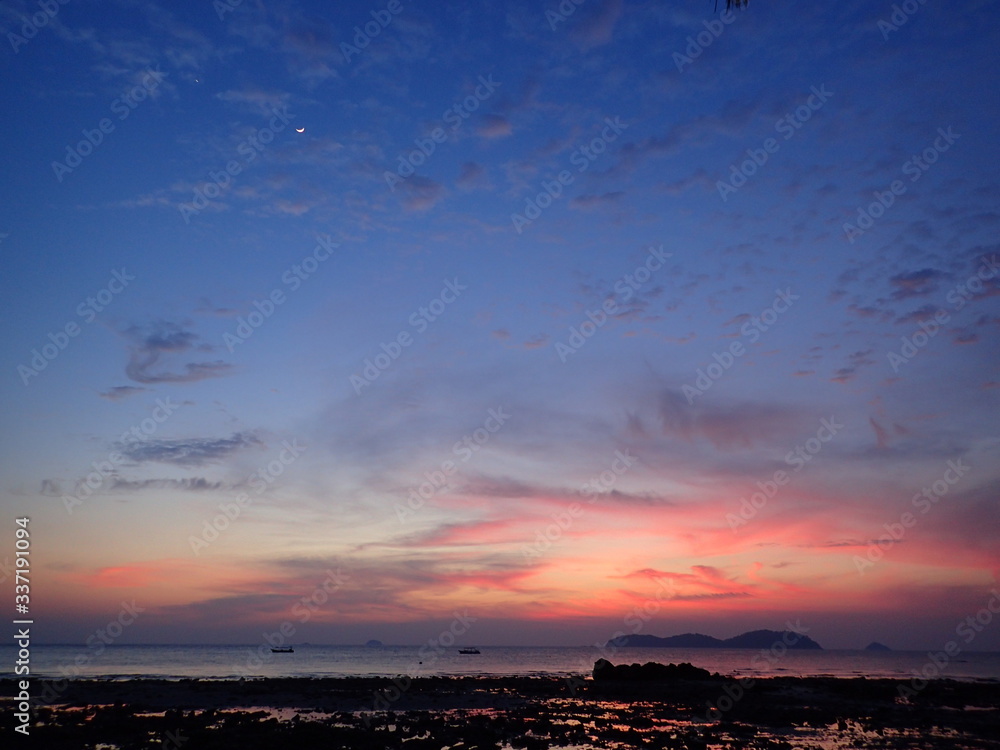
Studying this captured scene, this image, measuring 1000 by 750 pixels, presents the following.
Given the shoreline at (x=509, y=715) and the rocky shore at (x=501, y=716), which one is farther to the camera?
the shoreline at (x=509, y=715)

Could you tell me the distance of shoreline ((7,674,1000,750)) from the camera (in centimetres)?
2811

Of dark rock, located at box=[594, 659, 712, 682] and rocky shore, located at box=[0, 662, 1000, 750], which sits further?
dark rock, located at box=[594, 659, 712, 682]

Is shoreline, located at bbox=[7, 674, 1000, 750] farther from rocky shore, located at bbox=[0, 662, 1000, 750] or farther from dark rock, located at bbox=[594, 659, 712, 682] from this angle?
dark rock, located at bbox=[594, 659, 712, 682]

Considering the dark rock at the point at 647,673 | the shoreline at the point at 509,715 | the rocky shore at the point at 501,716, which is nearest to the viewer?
the rocky shore at the point at 501,716

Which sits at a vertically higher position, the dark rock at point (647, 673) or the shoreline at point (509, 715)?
the shoreline at point (509, 715)

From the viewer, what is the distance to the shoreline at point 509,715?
28.1 m

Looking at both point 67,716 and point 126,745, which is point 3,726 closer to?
point 67,716

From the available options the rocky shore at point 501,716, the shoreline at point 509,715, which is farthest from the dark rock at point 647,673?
the rocky shore at point 501,716

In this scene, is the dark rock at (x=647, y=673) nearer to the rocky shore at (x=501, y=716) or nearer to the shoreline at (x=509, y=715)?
the shoreline at (x=509, y=715)

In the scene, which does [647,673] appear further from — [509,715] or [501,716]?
[501,716]

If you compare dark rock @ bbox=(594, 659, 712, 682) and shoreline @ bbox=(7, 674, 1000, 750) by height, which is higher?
shoreline @ bbox=(7, 674, 1000, 750)

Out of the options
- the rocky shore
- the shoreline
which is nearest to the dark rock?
the shoreline

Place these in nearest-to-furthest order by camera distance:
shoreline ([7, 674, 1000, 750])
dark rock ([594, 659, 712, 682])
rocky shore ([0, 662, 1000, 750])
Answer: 1. rocky shore ([0, 662, 1000, 750])
2. shoreline ([7, 674, 1000, 750])
3. dark rock ([594, 659, 712, 682])

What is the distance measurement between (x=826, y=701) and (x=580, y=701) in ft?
61.5
